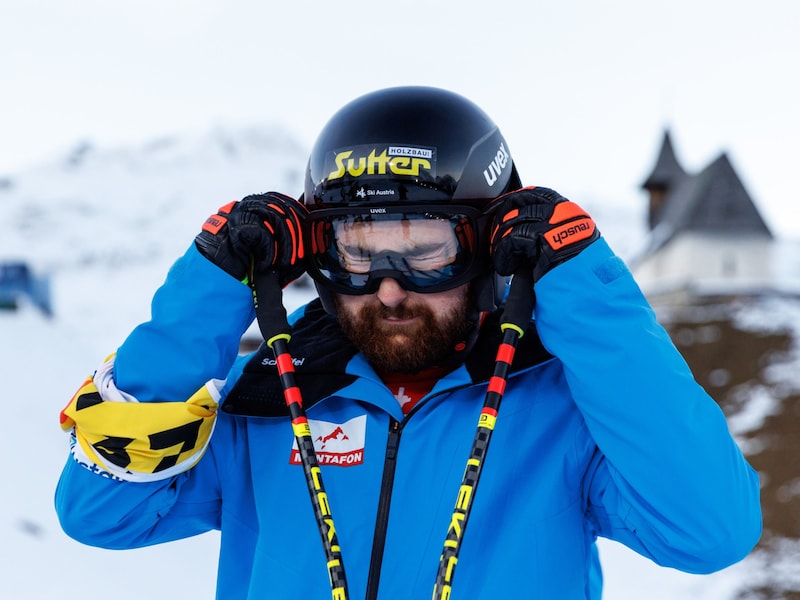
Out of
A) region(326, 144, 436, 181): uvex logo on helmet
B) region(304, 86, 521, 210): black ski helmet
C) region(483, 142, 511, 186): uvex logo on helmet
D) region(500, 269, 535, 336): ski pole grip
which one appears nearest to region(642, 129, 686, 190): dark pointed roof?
region(483, 142, 511, 186): uvex logo on helmet

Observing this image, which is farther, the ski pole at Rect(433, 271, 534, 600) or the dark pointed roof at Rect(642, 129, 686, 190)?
the dark pointed roof at Rect(642, 129, 686, 190)

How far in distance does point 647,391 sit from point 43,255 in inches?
2353

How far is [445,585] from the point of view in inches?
78.0

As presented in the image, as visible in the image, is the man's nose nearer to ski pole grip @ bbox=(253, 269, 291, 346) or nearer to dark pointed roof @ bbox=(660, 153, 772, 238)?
ski pole grip @ bbox=(253, 269, 291, 346)

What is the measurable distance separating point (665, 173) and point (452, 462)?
47276mm

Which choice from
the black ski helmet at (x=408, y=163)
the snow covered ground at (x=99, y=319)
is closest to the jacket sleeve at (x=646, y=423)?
the black ski helmet at (x=408, y=163)

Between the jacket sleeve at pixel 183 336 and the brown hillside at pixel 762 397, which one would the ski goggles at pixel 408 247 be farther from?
the brown hillside at pixel 762 397

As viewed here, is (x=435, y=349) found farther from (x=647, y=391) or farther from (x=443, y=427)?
(x=647, y=391)

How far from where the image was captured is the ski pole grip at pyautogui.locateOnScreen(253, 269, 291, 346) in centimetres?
237

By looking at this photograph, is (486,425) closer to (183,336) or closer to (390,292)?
(390,292)

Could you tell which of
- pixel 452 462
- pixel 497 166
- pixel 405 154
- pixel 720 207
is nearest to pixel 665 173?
pixel 720 207

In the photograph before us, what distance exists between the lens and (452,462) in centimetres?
229

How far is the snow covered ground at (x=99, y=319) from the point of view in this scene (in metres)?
7.23

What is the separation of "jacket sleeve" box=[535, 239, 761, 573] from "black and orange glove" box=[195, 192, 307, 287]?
2.63 feet
